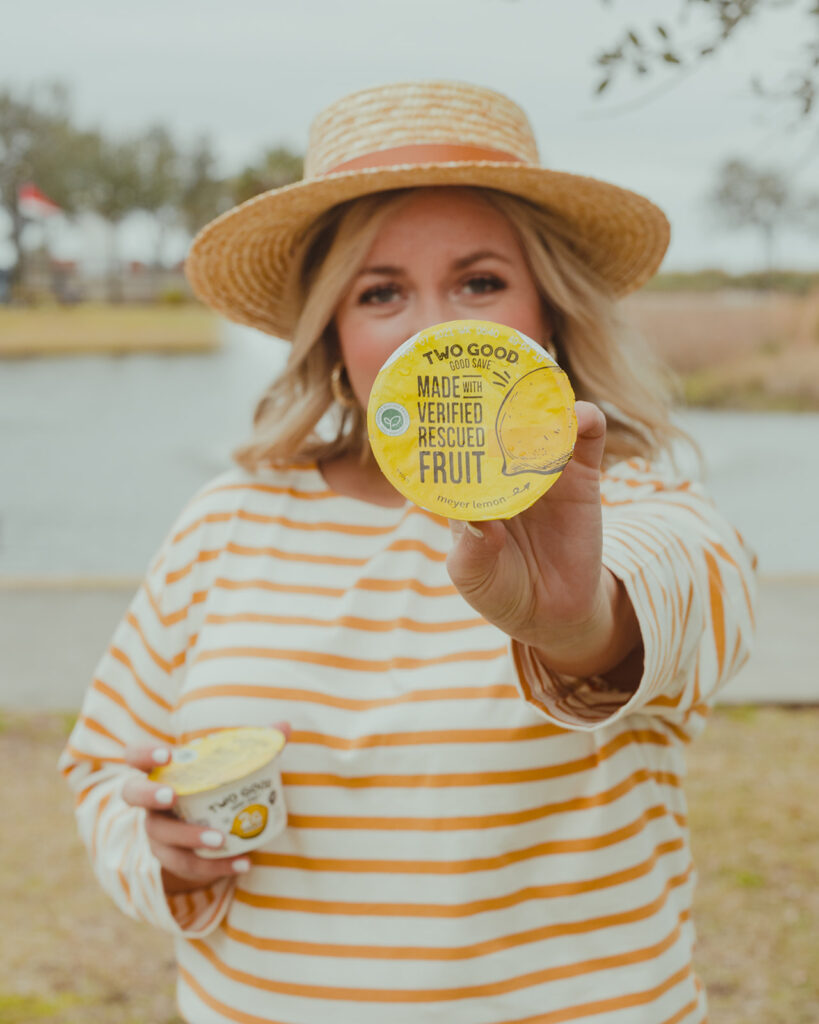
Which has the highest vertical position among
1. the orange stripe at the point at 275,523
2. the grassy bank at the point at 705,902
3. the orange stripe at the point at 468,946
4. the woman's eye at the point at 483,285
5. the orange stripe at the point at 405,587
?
the woman's eye at the point at 483,285

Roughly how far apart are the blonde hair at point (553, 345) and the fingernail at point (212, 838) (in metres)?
0.61

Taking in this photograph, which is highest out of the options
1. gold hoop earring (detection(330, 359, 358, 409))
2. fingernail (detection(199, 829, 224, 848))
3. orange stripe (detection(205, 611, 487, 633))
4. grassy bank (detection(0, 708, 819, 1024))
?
gold hoop earring (detection(330, 359, 358, 409))

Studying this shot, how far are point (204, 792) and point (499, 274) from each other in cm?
82

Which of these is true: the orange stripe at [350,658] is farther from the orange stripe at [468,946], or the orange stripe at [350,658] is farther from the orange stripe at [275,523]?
the orange stripe at [468,946]

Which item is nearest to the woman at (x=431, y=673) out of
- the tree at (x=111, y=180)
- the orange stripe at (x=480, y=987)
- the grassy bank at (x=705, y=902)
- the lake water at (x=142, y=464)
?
the orange stripe at (x=480, y=987)

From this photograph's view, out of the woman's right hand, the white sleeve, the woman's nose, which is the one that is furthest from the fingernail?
the woman's nose

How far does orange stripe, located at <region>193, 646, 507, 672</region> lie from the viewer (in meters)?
1.51

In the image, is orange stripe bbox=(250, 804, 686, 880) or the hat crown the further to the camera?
the hat crown

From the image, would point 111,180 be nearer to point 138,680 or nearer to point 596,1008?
point 138,680

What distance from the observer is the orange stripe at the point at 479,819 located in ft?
4.75

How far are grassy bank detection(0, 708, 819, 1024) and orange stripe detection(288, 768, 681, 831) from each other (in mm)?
1468

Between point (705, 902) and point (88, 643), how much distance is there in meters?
3.12

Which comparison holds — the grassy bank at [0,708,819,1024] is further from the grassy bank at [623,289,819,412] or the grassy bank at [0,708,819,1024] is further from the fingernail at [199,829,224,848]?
the grassy bank at [623,289,819,412]

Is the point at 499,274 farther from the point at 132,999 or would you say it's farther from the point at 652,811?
the point at 132,999
